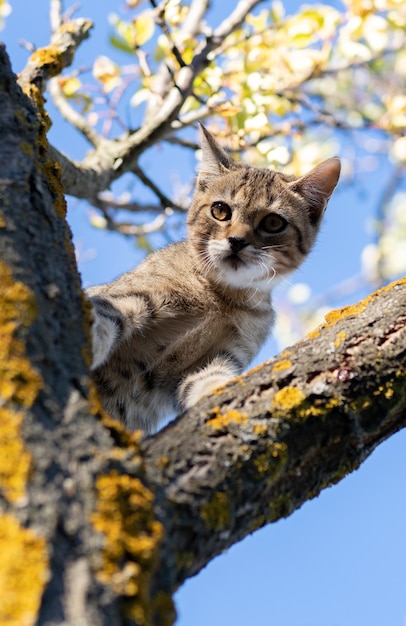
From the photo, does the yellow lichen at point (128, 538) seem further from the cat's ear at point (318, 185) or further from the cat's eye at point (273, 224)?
the cat's ear at point (318, 185)

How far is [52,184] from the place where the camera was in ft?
7.83

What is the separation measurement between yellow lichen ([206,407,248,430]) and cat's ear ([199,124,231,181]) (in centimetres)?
314

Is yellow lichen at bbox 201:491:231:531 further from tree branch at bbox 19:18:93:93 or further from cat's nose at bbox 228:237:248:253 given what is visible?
cat's nose at bbox 228:237:248:253

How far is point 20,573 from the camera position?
1.33 metres

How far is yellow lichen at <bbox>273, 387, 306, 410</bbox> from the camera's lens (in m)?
2.07

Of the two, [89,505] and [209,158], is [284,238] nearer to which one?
[209,158]

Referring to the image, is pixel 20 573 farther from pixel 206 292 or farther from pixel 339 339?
pixel 206 292

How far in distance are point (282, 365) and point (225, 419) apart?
303 millimetres

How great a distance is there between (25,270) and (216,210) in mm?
2838

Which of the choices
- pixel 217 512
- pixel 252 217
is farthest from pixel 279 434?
pixel 252 217

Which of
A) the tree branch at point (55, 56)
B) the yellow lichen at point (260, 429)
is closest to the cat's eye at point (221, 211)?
the tree branch at point (55, 56)

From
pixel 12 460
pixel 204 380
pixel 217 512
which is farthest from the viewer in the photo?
pixel 204 380

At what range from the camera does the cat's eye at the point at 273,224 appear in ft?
14.7

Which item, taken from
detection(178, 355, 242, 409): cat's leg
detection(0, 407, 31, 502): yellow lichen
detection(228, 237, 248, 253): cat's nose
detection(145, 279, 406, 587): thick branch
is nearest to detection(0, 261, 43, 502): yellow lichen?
detection(0, 407, 31, 502): yellow lichen
